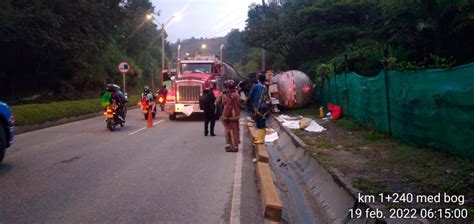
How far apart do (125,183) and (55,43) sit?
20.0 metres

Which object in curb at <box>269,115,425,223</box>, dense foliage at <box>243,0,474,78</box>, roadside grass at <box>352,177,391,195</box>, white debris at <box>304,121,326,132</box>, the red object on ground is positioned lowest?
curb at <box>269,115,425,223</box>

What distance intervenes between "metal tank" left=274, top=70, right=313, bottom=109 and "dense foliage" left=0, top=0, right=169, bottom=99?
11.5 m

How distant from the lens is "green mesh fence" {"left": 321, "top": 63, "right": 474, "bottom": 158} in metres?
8.40

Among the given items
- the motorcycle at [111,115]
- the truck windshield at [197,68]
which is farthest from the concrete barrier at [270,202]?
the truck windshield at [197,68]

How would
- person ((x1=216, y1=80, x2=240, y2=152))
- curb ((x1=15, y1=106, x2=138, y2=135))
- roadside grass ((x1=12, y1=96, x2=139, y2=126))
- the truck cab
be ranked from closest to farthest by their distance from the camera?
person ((x1=216, y1=80, x2=240, y2=152)) → curb ((x1=15, y1=106, x2=138, y2=135)) → roadside grass ((x1=12, y1=96, x2=139, y2=126)) → the truck cab

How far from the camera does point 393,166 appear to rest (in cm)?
888

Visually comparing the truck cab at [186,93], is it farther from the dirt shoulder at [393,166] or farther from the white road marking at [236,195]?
the white road marking at [236,195]

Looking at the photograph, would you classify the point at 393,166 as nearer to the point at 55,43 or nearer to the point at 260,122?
the point at 260,122

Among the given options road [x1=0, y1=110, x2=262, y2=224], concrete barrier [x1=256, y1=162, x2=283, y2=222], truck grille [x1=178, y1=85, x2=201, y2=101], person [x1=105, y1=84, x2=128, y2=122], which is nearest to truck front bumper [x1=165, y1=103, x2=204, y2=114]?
truck grille [x1=178, y1=85, x2=201, y2=101]

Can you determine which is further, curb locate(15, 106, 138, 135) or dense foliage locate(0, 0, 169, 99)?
dense foliage locate(0, 0, 169, 99)

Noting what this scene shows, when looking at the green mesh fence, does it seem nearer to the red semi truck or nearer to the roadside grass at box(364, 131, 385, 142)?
A: the roadside grass at box(364, 131, 385, 142)

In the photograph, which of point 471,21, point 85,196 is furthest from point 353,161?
point 471,21

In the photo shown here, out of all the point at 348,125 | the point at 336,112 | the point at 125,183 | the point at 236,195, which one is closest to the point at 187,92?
the point at 336,112

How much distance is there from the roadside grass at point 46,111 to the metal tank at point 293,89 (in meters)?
9.81
